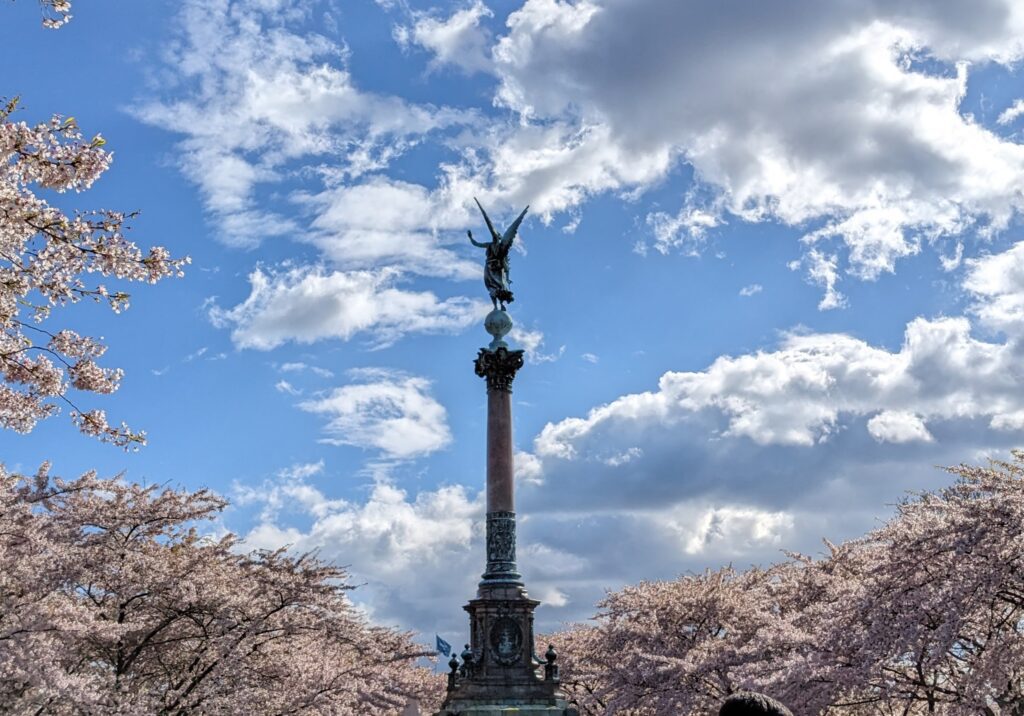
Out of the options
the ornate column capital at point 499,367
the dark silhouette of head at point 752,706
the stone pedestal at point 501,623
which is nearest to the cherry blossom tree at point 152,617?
the stone pedestal at point 501,623

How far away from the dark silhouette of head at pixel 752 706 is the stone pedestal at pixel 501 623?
24277mm

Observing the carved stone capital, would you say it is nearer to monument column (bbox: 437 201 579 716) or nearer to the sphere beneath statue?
monument column (bbox: 437 201 579 716)

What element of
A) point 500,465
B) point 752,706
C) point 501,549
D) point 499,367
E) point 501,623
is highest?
point 499,367

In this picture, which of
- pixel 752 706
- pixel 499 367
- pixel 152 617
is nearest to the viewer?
pixel 752 706

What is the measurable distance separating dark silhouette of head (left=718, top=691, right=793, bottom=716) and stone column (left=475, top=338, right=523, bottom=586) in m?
26.2

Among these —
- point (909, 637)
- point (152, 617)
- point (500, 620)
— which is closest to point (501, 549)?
point (500, 620)

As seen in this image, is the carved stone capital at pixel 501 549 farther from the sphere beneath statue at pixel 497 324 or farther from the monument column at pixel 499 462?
the sphere beneath statue at pixel 497 324

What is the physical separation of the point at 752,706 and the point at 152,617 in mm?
27307

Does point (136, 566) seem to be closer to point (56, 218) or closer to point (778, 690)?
point (778, 690)

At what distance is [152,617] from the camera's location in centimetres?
2842

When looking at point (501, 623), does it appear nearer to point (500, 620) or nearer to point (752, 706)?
point (500, 620)

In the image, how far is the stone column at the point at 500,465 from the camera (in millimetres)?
30422

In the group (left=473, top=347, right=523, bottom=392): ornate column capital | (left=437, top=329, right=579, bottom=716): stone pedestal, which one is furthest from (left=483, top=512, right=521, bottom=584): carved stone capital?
(left=473, top=347, right=523, bottom=392): ornate column capital

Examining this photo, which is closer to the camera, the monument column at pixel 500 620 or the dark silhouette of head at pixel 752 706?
the dark silhouette of head at pixel 752 706
